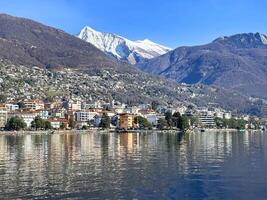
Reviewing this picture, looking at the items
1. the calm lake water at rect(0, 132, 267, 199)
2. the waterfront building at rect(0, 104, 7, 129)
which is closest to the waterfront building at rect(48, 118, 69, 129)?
the waterfront building at rect(0, 104, 7, 129)

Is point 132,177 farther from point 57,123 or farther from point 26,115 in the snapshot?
point 26,115

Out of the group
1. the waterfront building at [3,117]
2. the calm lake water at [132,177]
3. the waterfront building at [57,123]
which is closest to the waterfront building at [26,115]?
the waterfront building at [3,117]

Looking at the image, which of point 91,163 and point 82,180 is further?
point 91,163

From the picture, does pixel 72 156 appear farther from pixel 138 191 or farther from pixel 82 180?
pixel 138 191

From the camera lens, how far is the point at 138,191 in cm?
3938

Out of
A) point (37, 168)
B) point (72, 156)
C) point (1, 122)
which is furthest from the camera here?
point (1, 122)

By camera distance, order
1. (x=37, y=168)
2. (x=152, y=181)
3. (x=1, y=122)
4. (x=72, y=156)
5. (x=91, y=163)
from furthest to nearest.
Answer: (x=1, y=122) → (x=72, y=156) → (x=91, y=163) → (x=37, y=168) → (x=152, y=181)

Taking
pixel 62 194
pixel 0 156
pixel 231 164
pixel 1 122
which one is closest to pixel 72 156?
pixel 0 156

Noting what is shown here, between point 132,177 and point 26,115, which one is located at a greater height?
point 26,115

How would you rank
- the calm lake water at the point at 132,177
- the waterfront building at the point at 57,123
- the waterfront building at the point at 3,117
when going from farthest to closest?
the waterfront building at the point at 57,123 → the waterfront building at the point at 3,117 → the calm lake water at the point at 132,177

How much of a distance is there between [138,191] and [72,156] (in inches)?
1113

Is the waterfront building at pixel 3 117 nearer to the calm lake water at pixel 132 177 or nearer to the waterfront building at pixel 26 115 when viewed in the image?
the waterfront building at pixel 26 115

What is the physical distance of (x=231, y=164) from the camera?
5766cm

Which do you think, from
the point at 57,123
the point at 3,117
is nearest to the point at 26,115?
the point at 57,123
